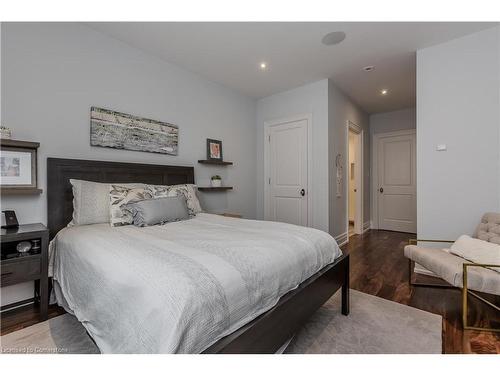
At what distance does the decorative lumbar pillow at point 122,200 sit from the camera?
2.11m

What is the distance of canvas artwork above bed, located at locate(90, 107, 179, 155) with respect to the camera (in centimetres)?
254

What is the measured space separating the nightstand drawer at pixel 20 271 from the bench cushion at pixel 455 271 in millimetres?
3205

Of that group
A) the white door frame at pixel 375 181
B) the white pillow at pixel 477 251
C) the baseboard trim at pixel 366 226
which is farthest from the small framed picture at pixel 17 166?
the white door frame at pixel 375 181

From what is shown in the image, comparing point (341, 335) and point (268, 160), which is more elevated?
point (268, 160)

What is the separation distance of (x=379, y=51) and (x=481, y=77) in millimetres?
1064

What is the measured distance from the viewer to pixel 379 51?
291 cm

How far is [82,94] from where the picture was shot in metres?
2.43

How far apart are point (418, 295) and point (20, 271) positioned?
3.41 meters

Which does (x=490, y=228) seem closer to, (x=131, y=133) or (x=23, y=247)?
(x=131, y=133)

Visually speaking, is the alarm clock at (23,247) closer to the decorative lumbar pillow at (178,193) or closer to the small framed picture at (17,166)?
the small framed picture at (17,166)

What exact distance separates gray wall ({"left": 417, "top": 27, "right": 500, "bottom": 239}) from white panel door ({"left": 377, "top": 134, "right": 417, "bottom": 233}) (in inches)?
107

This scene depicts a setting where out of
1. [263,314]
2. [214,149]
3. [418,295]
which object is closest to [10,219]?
[263,314]

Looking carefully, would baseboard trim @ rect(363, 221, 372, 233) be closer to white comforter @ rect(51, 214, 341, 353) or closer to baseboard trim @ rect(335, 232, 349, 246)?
baseboard trim @ rect(335, 232, 349, 246)

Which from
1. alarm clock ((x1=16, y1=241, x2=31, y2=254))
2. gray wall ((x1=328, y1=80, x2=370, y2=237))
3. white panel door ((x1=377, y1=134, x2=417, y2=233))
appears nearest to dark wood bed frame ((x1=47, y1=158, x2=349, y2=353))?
alarm clock ((x1=16, y1=241, x2=31, y2=254))
